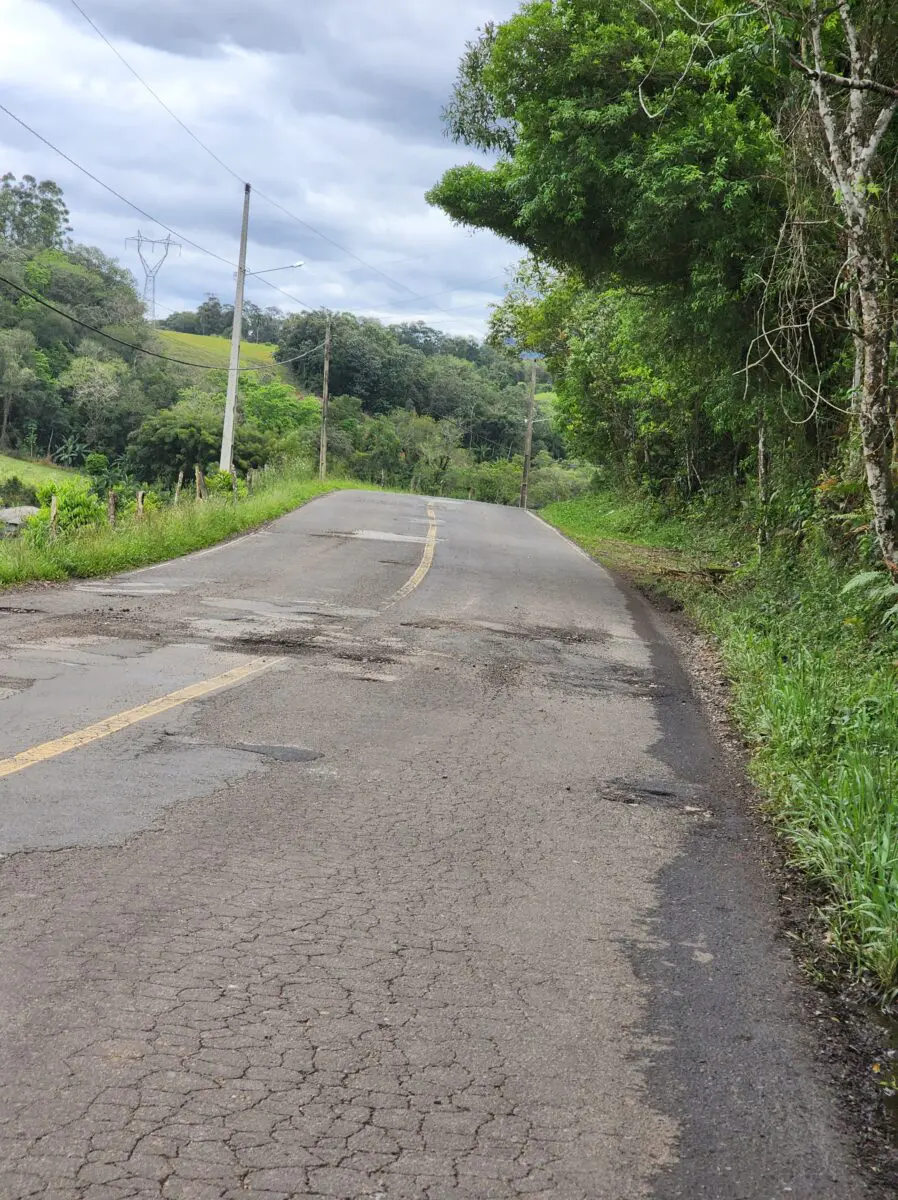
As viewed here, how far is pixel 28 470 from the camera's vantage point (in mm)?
72812

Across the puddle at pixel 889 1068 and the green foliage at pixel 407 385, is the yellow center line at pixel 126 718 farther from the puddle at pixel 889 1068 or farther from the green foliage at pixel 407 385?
the green foliage at pixel 407 385

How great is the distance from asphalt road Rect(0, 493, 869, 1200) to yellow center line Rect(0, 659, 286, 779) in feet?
0.12

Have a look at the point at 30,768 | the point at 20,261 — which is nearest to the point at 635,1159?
the point at 30,768

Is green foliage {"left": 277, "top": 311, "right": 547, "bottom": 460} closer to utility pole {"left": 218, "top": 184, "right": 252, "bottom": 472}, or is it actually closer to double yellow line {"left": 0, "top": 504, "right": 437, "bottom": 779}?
utility pole {"left": 218, "top": 184, "right": 252, "bottom": 472}

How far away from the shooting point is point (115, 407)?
7500 centimetres

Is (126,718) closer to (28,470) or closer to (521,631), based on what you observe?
(521,631)

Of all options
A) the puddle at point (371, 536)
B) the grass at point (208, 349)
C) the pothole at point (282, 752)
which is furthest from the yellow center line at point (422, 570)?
the grass at point (208, 349)

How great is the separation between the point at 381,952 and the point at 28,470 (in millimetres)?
74900

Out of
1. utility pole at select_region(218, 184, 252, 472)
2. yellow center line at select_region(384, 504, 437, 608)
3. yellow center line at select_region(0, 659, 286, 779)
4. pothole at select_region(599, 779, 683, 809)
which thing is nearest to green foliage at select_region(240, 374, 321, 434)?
utility pole at select_region(218, 184, 252, 472)

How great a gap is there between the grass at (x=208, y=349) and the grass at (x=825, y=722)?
344ft

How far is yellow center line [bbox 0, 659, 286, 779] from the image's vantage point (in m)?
5.52

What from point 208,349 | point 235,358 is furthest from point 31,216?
point 235,358

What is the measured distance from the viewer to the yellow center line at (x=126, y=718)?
18.1ft

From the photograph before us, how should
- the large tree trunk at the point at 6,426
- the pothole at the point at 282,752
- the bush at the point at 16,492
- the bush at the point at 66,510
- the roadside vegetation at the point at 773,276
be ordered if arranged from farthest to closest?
the large tree trunk at the point at 6,426
the bush at the point at 16,492
the bush at the point at 66,510
the roadside vegetation at the point at 773,276
the pothole at the point at 282,752
